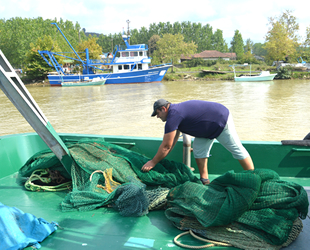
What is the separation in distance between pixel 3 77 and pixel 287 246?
272cm

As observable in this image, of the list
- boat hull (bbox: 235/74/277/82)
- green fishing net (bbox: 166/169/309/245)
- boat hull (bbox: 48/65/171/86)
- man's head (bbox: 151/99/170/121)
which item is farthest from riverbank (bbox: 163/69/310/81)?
green fishing net (bbox: 166/169/309/245)

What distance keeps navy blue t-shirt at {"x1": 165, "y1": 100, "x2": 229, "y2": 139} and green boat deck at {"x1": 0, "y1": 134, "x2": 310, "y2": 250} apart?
67cm

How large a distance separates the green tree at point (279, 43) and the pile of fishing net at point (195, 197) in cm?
4596

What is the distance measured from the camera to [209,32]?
83062mm

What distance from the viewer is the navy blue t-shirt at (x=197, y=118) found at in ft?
8.49

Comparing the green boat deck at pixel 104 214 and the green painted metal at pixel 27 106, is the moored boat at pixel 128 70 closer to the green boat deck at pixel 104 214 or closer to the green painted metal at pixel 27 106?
the green boat deck at pixel 104 214

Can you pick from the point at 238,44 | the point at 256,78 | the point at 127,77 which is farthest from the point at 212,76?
the point at 238,44

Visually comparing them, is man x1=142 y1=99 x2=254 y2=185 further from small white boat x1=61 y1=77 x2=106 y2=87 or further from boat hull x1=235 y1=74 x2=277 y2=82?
boat hull x1=235 y1=74 x2=277 y2=82

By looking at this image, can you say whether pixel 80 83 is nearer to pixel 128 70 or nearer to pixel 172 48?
pixel 128 70

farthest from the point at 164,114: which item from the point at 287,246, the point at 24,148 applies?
the point at 24,148

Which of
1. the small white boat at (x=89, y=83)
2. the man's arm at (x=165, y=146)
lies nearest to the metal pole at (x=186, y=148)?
the man's arm at (x=165, y=146)

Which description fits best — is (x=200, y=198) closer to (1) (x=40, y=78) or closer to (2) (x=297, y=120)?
(2) (x=297, y=120)

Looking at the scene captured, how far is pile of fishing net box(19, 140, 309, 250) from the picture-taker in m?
1.94

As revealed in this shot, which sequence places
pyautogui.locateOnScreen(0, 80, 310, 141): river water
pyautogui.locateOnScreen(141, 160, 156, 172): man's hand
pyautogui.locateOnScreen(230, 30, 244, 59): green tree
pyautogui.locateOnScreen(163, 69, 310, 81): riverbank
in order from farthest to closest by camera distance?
1. pyautogui.locateOnScreen(230, 30, 244, 59): green tree
2. pyautogui.locateOnScreen(163, 69, 310, 81): riverbank
3. pyautogui.locateOnScreen(0, 80, 310, 141): river water
4. pyautogui.locateOnScreen(141, 160, 156, 172): man's hand
